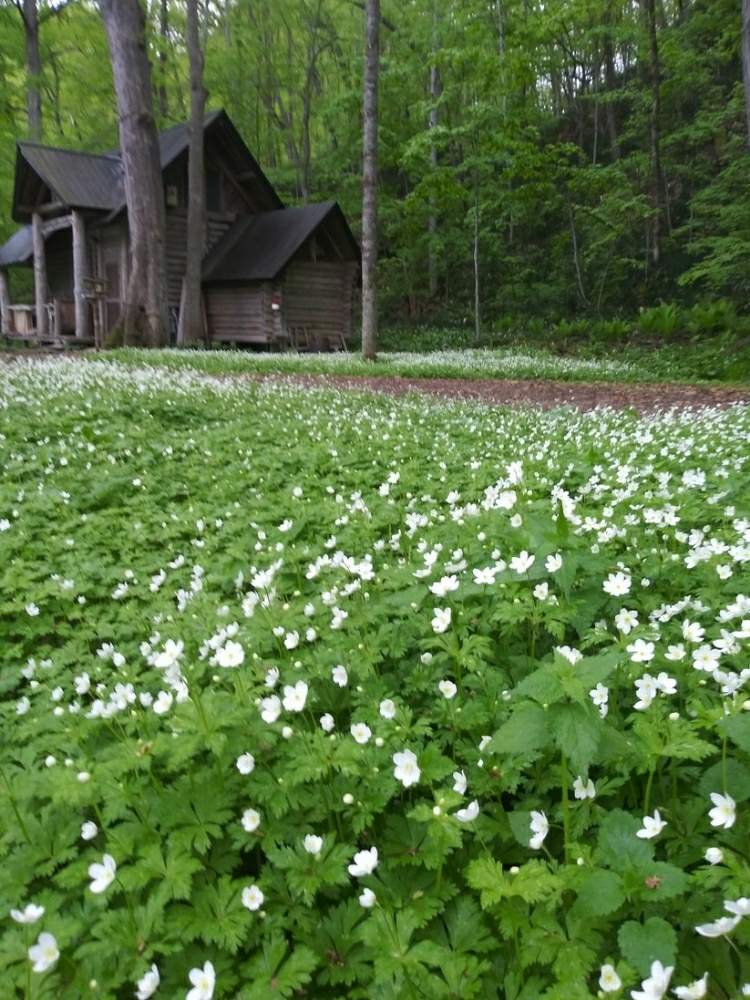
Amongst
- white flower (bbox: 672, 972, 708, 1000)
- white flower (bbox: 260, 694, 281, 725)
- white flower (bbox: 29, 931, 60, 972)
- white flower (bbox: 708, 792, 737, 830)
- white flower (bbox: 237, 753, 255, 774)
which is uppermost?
white flower (bbox: 260, 694, 281, 725)

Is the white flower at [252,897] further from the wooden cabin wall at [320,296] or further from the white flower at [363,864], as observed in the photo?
the wooden cabin wall at [320,296]

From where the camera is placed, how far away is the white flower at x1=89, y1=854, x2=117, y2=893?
Answer: 1753 mm

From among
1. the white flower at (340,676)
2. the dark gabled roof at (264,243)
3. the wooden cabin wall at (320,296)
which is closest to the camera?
the white flower at (340,676)

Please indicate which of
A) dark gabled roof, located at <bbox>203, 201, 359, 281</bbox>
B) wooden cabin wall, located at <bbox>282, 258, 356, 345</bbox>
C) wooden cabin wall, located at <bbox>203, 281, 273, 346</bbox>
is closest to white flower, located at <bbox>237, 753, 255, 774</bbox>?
dark gabled roof, located at <bbox>203, 201, 359, 281</bbox>

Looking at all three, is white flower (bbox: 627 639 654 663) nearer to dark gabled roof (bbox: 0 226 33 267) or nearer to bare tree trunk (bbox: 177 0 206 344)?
bare tree trunk (bbox: 177 0 206 344)

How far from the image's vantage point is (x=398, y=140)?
1162 inches

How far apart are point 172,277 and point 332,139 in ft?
53.3

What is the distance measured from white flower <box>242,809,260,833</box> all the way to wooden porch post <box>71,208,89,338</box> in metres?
25.7

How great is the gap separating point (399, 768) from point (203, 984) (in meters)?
0.70

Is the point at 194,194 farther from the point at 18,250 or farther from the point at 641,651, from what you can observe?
the point at 641,651

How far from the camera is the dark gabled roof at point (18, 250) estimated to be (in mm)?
28766

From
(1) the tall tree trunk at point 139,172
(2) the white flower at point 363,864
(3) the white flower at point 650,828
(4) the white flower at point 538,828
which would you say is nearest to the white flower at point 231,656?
(2) the white flower at point 363,864

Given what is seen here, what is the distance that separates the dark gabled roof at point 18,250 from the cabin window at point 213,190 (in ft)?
27.2

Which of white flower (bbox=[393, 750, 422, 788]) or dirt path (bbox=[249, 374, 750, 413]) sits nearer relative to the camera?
white flower (bbox=[393, 750, 422, 788])
